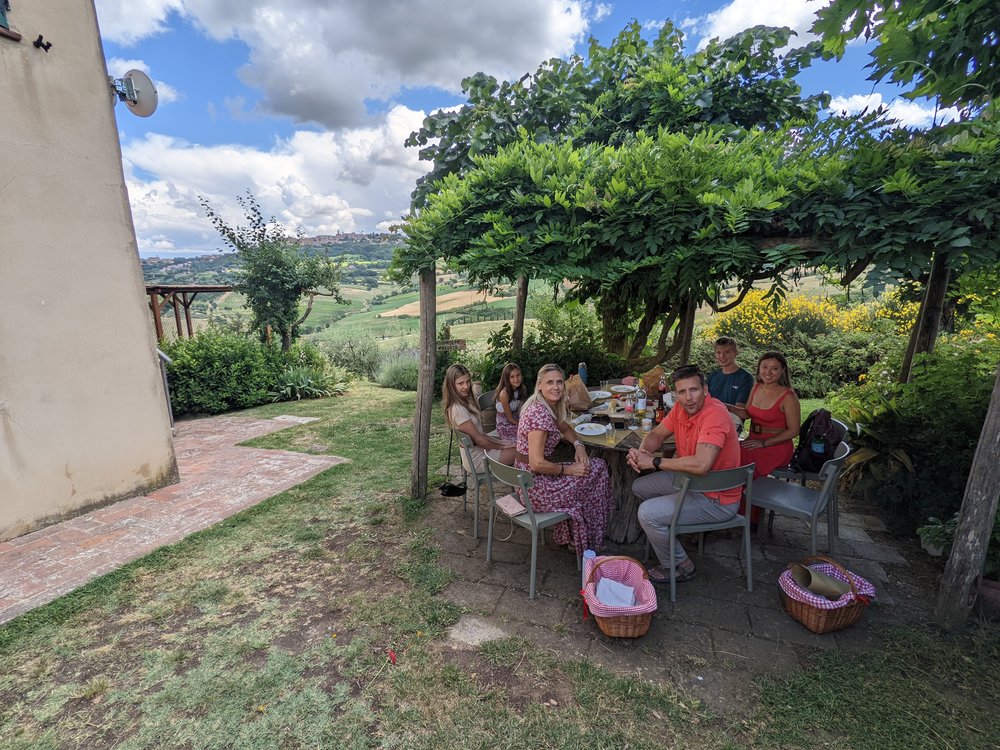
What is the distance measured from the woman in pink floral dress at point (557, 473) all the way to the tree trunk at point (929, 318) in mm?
3938

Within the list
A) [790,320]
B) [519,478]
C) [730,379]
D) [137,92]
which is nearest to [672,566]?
[519,478]

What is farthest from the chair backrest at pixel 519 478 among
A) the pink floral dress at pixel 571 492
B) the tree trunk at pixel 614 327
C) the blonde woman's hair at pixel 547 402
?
the tree trunk at pixel 614 327

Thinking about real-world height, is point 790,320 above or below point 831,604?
above

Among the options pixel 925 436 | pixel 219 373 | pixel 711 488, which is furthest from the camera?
pixel 219 373

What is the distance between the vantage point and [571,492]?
336 centimetres

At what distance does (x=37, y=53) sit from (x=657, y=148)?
558cm

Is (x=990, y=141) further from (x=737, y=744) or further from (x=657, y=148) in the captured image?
(x=737, y=744)

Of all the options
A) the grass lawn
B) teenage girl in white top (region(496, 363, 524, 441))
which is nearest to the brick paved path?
the grass lawn

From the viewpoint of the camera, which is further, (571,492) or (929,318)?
(929,318)

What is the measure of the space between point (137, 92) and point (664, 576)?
6912 millimetres

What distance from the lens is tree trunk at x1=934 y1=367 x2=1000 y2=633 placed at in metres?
2.61

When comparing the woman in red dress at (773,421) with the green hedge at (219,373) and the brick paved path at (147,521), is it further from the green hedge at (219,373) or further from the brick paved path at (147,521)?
the green hedge at (219,373)

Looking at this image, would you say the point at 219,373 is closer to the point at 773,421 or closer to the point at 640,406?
the point at 640,406

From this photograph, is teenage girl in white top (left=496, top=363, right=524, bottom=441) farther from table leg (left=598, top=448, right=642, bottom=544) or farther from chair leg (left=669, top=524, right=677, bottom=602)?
chair leg (left=669, top=524, right=677, bottom=602)
